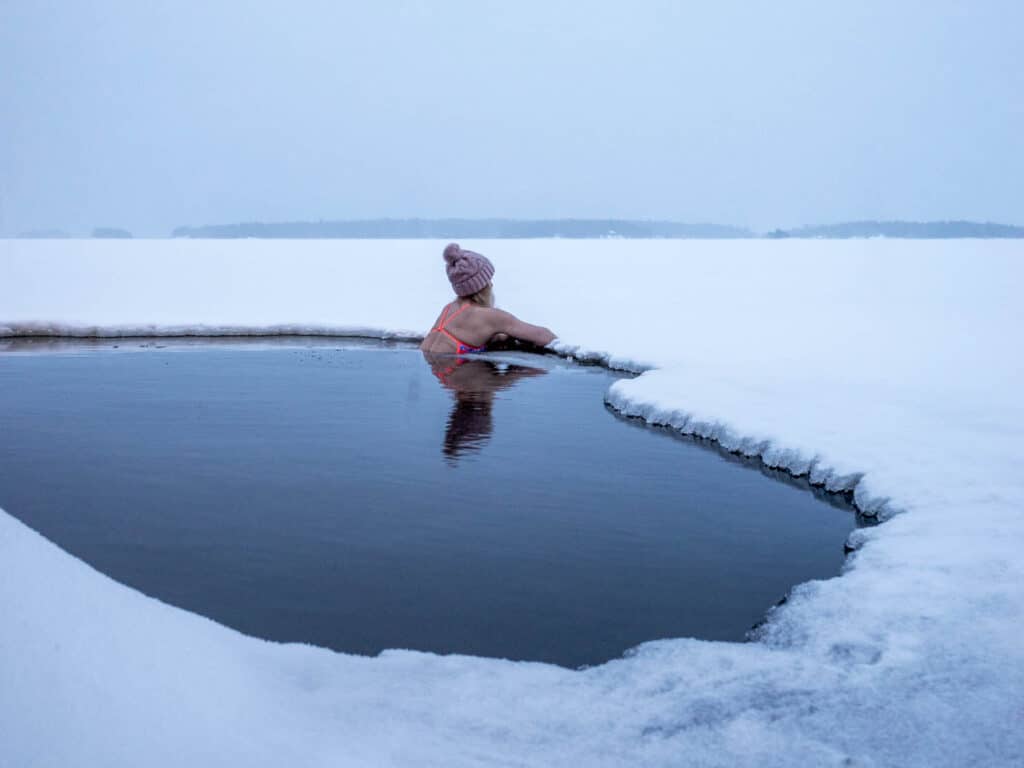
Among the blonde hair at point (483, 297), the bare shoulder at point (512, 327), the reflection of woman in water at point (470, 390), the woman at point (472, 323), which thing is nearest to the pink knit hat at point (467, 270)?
the woman at point (472, 323)

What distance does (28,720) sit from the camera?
2.35 m

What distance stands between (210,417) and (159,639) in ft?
20.0

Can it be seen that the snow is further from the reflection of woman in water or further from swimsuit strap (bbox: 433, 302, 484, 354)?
swimsuit strap (bbox: 433, 302, 484, 354)

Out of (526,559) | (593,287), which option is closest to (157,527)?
(526,559)

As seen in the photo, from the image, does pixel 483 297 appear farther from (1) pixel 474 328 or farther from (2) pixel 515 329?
(2) pixel 515 329

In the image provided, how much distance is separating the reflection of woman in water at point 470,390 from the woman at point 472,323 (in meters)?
0.32

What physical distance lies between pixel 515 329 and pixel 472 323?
642 millimetres

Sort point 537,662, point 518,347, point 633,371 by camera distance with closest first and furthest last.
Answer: point 537,662, point 633,371, point 518,347

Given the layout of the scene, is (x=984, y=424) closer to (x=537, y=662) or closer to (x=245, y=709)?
(x=537, y=662)

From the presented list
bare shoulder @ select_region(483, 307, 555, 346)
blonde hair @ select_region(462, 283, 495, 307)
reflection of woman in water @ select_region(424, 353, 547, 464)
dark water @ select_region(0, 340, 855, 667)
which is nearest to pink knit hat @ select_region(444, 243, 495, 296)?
blonde hair @ select_region(462, 283, 495, 307)

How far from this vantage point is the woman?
13.6m

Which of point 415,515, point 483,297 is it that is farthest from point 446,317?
point 415,515

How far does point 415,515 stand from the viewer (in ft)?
19.4

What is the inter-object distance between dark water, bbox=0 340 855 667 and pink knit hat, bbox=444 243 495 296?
346 centimetres
